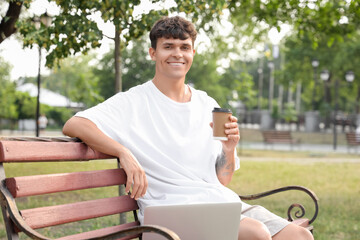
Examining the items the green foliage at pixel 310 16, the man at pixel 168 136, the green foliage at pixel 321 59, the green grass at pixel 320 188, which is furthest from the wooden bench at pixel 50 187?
the green foliage at pixel 321 59

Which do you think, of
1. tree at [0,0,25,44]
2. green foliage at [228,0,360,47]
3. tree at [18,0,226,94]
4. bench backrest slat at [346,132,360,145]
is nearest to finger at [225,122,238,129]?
tree at [18,0,226,94]

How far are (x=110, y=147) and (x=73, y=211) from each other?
1.28 ft

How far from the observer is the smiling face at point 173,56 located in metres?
2.95

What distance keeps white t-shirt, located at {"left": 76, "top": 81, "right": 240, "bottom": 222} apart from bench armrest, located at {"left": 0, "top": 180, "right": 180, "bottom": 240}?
528 millimetres

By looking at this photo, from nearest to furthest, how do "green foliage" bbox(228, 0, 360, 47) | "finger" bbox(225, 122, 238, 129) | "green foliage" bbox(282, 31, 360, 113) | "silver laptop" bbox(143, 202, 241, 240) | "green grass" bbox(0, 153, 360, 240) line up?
"silver laptop" bbox(143, 202, 241, 240), "finger" bbox(225, 122, 238, 129), "green grass" bbox(0, 153, 360, 240), "green foliage" bbox(228, 0, 360, 47), "green foliage" bbox(282, 31, 360, 113)

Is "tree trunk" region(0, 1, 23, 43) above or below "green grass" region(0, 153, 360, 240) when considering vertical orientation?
above

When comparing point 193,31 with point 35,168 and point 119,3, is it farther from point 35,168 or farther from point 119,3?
point 35,168

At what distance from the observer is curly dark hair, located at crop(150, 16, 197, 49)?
9.61ft

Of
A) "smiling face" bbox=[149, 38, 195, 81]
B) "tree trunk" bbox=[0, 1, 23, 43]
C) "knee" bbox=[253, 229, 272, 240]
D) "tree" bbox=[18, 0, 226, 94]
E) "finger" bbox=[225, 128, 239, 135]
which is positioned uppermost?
"tree trunk" bbox=[0, 1, 23, 43]

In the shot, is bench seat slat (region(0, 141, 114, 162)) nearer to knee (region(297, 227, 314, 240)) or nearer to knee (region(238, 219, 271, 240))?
knee (region(238, 219, 271, 240))

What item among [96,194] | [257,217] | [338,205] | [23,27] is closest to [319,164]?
[338,205]

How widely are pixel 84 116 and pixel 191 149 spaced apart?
1.98 feet

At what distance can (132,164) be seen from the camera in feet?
8.93

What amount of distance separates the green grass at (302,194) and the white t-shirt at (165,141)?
134 inches
